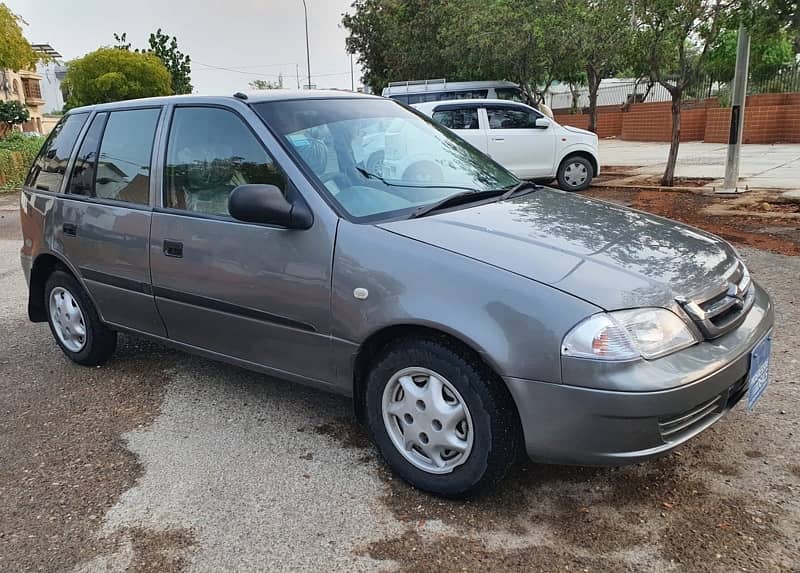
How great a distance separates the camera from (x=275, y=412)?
380 centimetres

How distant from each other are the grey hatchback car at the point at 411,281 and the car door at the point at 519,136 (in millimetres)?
8341

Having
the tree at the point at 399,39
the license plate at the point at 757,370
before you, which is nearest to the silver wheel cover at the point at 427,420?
the license plate at the point at 757,370

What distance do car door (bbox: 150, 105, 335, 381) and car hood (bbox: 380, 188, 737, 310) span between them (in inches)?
19.9

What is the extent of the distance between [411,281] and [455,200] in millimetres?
751

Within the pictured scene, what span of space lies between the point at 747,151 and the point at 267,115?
19.6 meters

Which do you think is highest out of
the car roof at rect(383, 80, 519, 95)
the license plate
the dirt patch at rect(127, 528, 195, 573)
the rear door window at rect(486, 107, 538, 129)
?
the car roof at rect(383, 80, 519, 95)

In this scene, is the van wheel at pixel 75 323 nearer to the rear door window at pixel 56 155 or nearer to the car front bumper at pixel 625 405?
the rear door window at pixel 56 155

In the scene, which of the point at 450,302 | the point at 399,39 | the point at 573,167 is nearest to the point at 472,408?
the point at 450,302

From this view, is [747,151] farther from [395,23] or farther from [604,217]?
[604,217]

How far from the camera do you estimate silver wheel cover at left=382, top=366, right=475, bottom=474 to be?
107 inches

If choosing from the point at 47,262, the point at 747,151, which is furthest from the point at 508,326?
the point at 747,151

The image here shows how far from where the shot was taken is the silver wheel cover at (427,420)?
271 centimetres

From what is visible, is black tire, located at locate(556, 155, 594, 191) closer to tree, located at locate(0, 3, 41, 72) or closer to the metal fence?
the metal fence

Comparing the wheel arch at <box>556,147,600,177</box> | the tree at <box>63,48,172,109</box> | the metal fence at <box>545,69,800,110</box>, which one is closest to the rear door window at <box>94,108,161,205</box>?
the wheel arch at <box>556,147,600,177</box>
